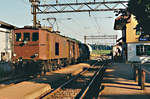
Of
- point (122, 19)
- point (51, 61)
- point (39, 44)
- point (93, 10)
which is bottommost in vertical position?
point (51, 61)

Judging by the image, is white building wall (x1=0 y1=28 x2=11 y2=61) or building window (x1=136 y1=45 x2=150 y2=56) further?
building window (x1=136 y1=45 x2=150 y2=56)

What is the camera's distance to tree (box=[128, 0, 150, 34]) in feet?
31.1

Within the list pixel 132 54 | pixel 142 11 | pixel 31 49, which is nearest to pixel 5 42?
pixel 31 49

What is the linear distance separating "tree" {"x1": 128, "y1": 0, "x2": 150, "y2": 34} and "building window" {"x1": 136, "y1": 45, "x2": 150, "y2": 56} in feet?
62.9

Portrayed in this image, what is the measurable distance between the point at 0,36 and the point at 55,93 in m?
10.9

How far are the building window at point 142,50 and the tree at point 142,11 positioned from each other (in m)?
19.2

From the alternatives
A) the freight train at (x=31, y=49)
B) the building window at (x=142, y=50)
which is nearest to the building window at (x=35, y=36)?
the freight train at (x=31, y=49)

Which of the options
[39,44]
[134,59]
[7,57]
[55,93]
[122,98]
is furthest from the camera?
[134,59]

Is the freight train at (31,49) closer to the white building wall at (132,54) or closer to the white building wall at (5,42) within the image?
the white building wall at (5,42)

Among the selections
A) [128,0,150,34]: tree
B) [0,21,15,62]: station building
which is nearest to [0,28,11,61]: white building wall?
[0,21,15,62]: station building

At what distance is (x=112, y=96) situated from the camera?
25.5ft

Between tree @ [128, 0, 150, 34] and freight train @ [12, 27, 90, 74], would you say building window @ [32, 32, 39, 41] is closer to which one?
freight train @ [12, 27, 90, 74]

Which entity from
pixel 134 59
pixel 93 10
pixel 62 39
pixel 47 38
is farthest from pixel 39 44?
pixel 134 59

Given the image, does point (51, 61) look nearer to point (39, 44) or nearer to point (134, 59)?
point (39, 44)
